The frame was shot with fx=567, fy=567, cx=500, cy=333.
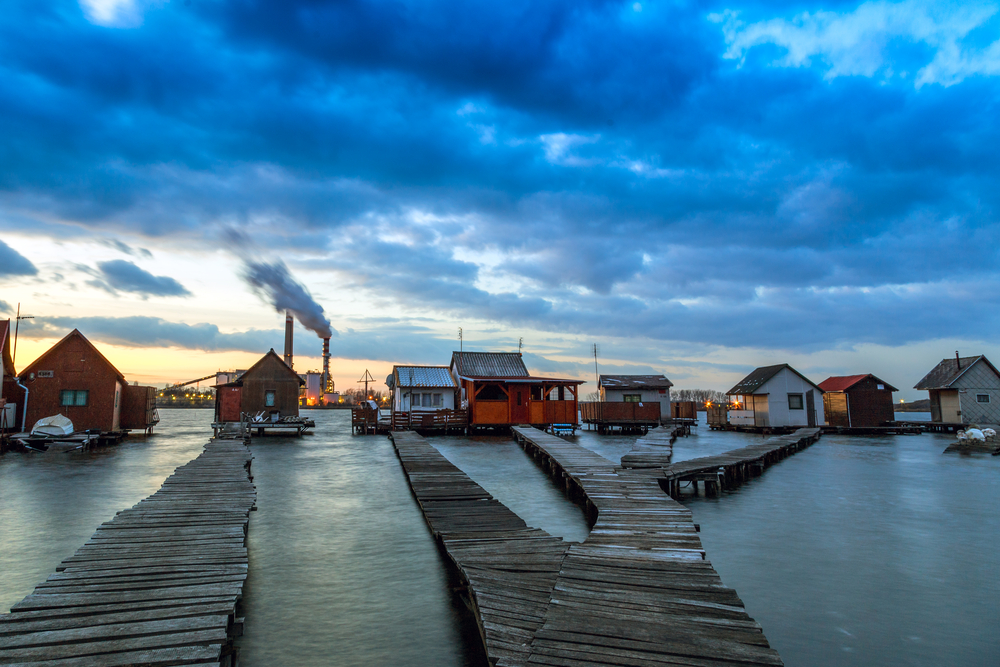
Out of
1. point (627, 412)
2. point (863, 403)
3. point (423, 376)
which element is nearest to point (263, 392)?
point (423, 376)

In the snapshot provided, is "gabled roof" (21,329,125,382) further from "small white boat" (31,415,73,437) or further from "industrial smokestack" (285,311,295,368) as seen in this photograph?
"industrial smokestack" (285,311,295,368)

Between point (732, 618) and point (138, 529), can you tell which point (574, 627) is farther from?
point (138, 529)

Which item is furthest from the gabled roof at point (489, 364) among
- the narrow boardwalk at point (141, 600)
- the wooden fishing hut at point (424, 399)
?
the narrow boardwalk at point (141, 600)

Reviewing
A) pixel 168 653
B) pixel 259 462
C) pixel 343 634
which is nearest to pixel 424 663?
pixel 343 634

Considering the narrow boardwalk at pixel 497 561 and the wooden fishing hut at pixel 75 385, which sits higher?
the wooden fishing hut at pixel 75 385

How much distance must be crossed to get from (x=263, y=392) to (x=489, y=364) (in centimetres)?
1899

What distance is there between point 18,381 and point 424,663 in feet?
130

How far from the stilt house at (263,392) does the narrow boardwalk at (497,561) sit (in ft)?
119

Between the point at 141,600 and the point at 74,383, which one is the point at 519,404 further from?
the point at 141,600

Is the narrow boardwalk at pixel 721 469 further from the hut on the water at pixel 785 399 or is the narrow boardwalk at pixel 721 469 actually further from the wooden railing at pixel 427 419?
the wooden railing at pixel 427 419

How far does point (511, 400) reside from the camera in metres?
44.6

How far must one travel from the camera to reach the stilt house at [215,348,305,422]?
4706 cm

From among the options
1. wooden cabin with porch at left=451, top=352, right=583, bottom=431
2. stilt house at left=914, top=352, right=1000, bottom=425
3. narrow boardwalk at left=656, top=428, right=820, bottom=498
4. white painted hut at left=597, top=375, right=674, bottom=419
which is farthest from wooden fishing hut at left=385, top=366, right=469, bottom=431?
stilt house at left=914, top=352, right=1000, bottom=425

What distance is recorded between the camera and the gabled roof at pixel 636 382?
50.0 m
